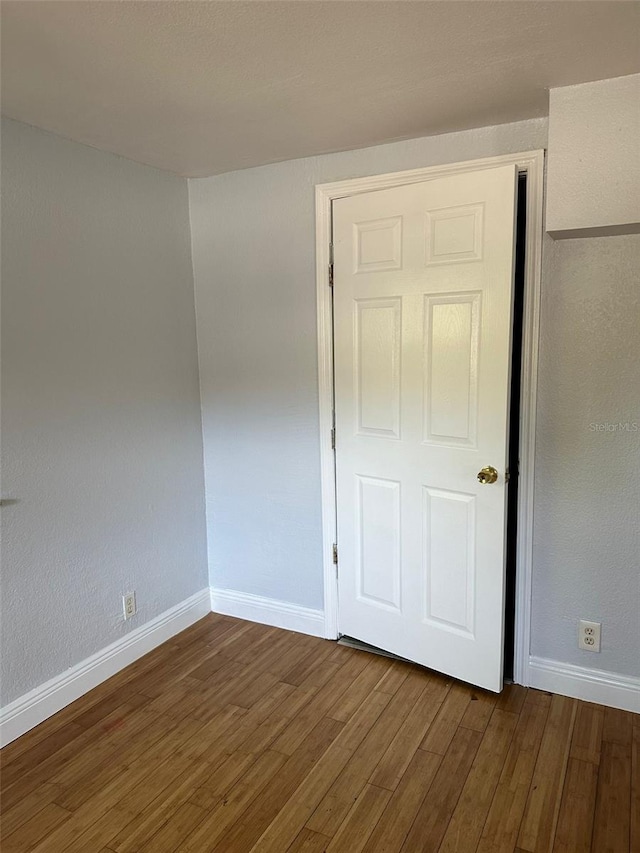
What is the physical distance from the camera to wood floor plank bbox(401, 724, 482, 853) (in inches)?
70.5

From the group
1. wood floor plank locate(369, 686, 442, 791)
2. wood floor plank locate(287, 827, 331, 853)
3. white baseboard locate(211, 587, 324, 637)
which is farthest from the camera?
white baseboard locate(211, 587, 324, 637)

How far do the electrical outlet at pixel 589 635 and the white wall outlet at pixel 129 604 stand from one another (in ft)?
6.17

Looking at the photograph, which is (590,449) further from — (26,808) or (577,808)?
(26,808)

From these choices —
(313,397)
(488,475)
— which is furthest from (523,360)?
(313,397)

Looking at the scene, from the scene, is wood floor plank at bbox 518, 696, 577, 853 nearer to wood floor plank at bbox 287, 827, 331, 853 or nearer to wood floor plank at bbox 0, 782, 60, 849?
wood floor plank at bbox 287, 827, 331, 853

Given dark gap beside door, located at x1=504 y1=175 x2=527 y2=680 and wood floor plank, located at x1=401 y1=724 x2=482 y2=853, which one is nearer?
wood floor plank, located at x1=401 y1=724 x2=482 y2=853

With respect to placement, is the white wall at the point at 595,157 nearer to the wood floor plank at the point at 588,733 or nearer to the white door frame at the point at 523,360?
the white door frame at the point at 523,360

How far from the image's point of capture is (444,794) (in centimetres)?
196

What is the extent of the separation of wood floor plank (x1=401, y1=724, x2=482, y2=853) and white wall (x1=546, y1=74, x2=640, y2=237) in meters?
1.81

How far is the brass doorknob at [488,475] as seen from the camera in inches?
90.4

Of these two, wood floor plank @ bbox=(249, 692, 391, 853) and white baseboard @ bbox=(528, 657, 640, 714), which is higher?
white baseboard @ bbox=(528, 657, 640, 714)

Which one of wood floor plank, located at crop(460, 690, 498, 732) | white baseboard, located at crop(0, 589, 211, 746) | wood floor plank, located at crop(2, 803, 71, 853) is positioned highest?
white baseboard, located at crop(0, 589, 211, 746)

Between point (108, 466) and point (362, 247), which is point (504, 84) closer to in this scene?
point (362, 247)

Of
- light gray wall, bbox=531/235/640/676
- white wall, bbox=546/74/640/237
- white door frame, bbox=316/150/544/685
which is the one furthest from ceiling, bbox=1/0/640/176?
light gray wall, bbox=531/235/640/676
